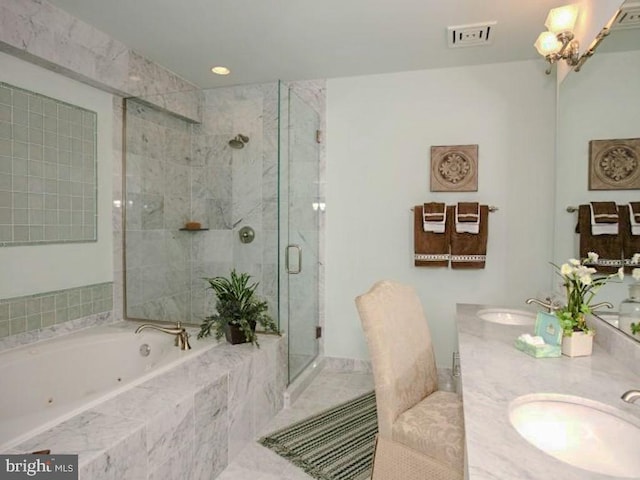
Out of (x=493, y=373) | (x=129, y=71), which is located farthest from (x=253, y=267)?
(x=493, y=373)

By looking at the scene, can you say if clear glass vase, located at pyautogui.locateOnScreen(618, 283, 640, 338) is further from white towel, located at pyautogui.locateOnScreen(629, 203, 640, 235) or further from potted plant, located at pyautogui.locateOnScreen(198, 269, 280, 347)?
potted plant, located at pyautogui.locateOnScreen(198, 269, 280, 347)

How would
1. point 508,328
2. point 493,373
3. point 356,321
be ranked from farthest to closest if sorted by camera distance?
point 356,321 < point 508,328 < point 493,373

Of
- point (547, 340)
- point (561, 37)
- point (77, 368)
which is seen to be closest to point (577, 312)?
point (547, 340)

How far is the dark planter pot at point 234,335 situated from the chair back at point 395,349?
3.43 feet

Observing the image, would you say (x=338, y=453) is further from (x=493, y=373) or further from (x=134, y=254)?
(x=134, y=254)

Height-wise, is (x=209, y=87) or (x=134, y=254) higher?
(x=209, y=87)

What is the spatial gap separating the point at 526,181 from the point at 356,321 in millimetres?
1669

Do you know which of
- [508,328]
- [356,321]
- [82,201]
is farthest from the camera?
[356,321]

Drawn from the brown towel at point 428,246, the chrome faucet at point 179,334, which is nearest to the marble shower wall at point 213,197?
the chrome faucet at point 179,334

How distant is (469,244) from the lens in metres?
2.80

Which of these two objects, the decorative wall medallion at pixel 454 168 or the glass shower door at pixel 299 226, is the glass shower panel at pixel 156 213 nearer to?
the glass shower door at pixel 299 226

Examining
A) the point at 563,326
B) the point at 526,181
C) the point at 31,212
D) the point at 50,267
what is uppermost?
the point at 526,181

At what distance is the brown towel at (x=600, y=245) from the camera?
1592 millimetres

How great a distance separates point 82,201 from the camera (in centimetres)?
243
